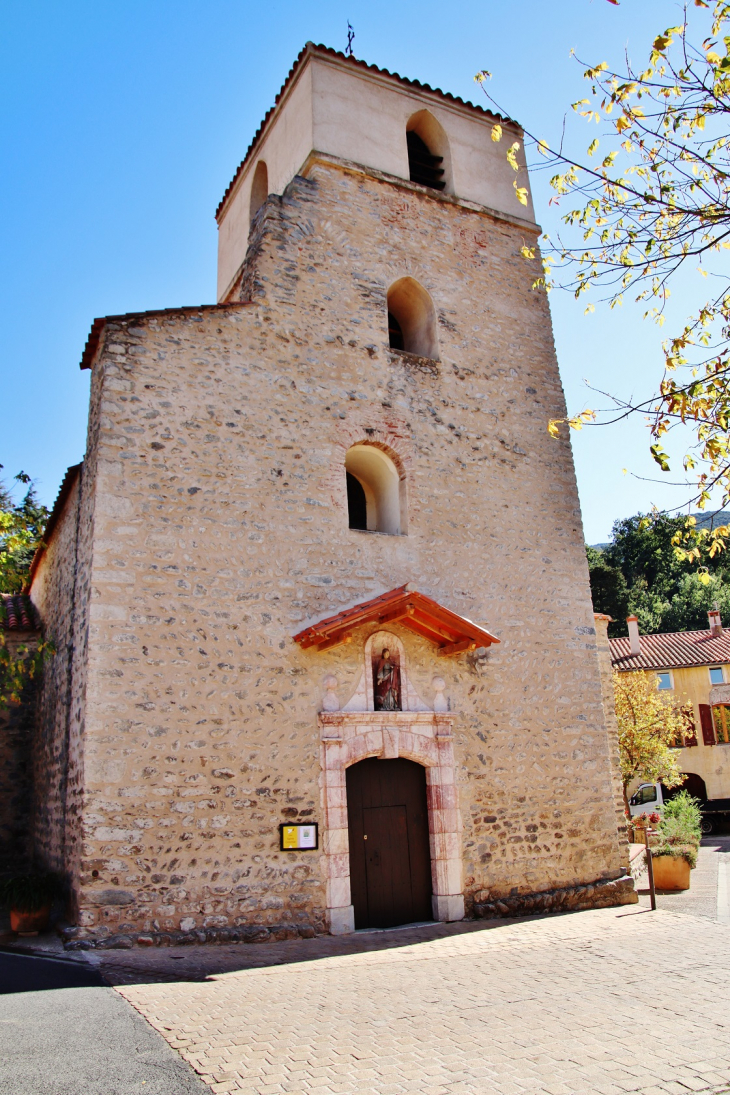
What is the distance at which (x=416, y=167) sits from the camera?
1272cm

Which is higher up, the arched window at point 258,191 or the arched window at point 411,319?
the arched window at point 258,191

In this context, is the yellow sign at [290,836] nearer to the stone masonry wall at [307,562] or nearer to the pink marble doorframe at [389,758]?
the stone masonry wall at [307,562]

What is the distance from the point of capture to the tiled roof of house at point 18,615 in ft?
39.8

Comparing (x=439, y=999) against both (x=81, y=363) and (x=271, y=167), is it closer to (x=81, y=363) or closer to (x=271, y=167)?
(x=81, y=363)

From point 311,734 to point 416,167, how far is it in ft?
31.3

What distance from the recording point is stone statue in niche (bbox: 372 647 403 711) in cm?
925

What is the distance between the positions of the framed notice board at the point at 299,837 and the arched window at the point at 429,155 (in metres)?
9.95

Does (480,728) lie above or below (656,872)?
above

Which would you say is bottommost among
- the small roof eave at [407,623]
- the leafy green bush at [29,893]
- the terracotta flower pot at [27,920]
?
the terracotta flower pot at [27,920]

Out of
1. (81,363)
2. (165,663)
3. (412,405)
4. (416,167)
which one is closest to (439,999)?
(165,663)

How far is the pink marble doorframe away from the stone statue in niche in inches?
6.0

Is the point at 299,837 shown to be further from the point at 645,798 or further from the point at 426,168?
the point at 645,798

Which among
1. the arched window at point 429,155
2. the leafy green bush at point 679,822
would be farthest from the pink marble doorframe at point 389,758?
the arched window at point 429,155

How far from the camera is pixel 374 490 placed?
36.6 feet
